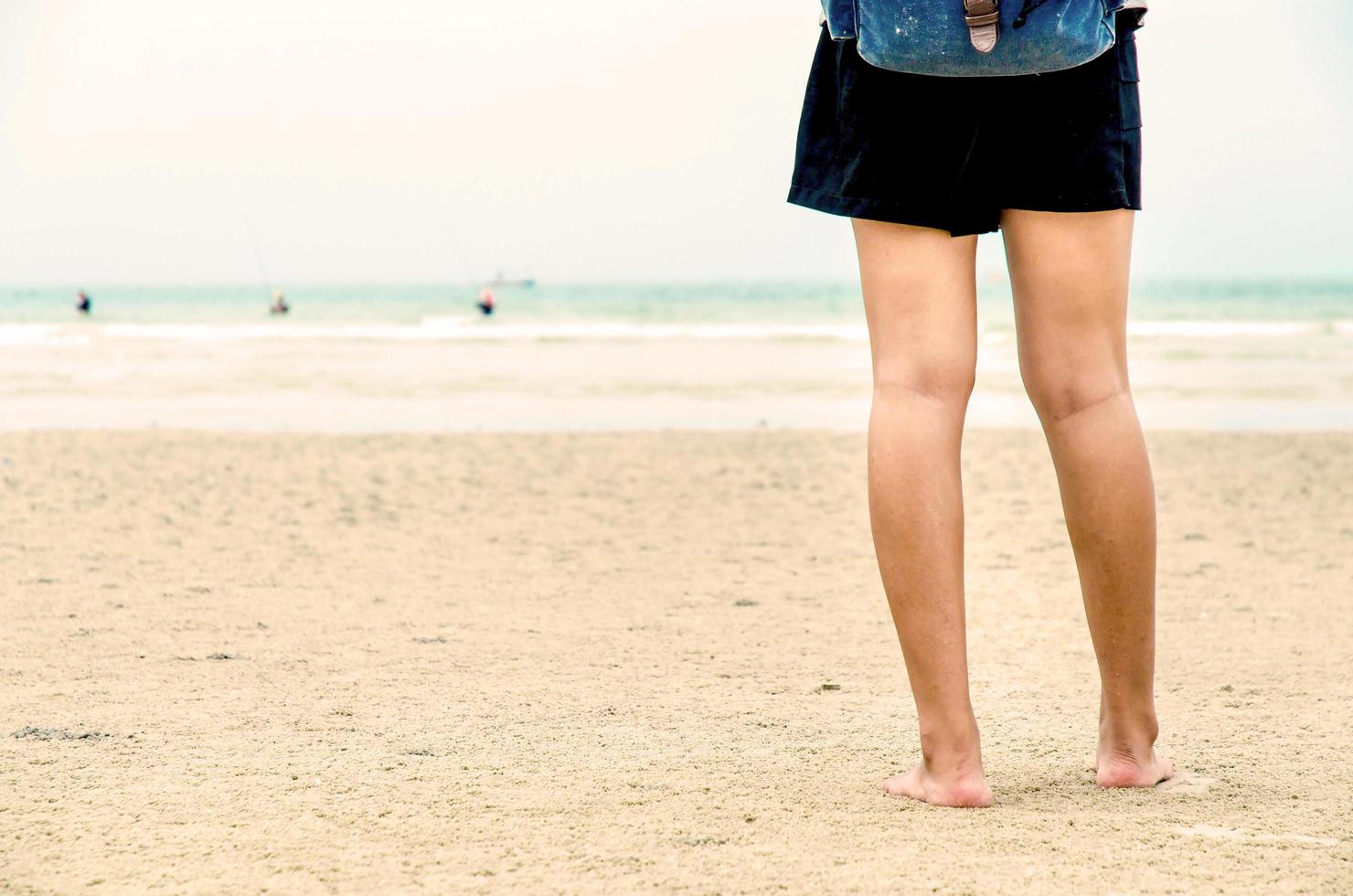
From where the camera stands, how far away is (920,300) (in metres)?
1.56

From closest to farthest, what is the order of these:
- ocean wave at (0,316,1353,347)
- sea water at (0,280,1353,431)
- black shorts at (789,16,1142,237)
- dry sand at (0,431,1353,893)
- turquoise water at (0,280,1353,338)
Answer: dry sand at (0,431,1353,893) → black shorts at (789,16,1142,237) → sea water at (0,280,1353,431) → ocean wave at (0,316,1353,347) → turquoise water at (0,280,1353,338)

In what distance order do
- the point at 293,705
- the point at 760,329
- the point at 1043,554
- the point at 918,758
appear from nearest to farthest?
the point at 918,758
the point at 293,705
the point at 1043,554
the point at 760,329

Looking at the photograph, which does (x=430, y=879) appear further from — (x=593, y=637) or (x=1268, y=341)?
(x=1268, y=341)

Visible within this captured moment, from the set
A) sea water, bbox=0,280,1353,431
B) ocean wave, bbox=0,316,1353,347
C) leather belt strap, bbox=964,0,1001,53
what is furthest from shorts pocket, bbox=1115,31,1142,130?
ocean wave, bbox=0,316,1353,347

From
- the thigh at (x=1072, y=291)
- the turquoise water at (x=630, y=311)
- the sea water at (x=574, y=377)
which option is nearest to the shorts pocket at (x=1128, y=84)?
the thigh at (x=1072, y=291)

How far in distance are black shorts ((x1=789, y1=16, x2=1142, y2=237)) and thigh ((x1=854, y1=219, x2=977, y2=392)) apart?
28 millimetres

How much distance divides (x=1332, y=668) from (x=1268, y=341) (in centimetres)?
1691

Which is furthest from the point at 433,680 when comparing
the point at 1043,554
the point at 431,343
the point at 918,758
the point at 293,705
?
the point at 431,343

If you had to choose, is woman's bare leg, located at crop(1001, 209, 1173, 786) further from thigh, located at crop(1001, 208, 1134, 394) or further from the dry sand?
the dry sand

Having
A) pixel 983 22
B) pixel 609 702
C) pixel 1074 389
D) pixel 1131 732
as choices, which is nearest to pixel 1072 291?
pixel 1074 389

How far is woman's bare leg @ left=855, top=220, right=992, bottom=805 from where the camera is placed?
5.08 ft

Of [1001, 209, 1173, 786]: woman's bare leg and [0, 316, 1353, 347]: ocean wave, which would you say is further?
[0, 316, 1353, 347]: ocean wave

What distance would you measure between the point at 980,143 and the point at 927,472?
405mm

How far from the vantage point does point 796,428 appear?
7566 millimetres
